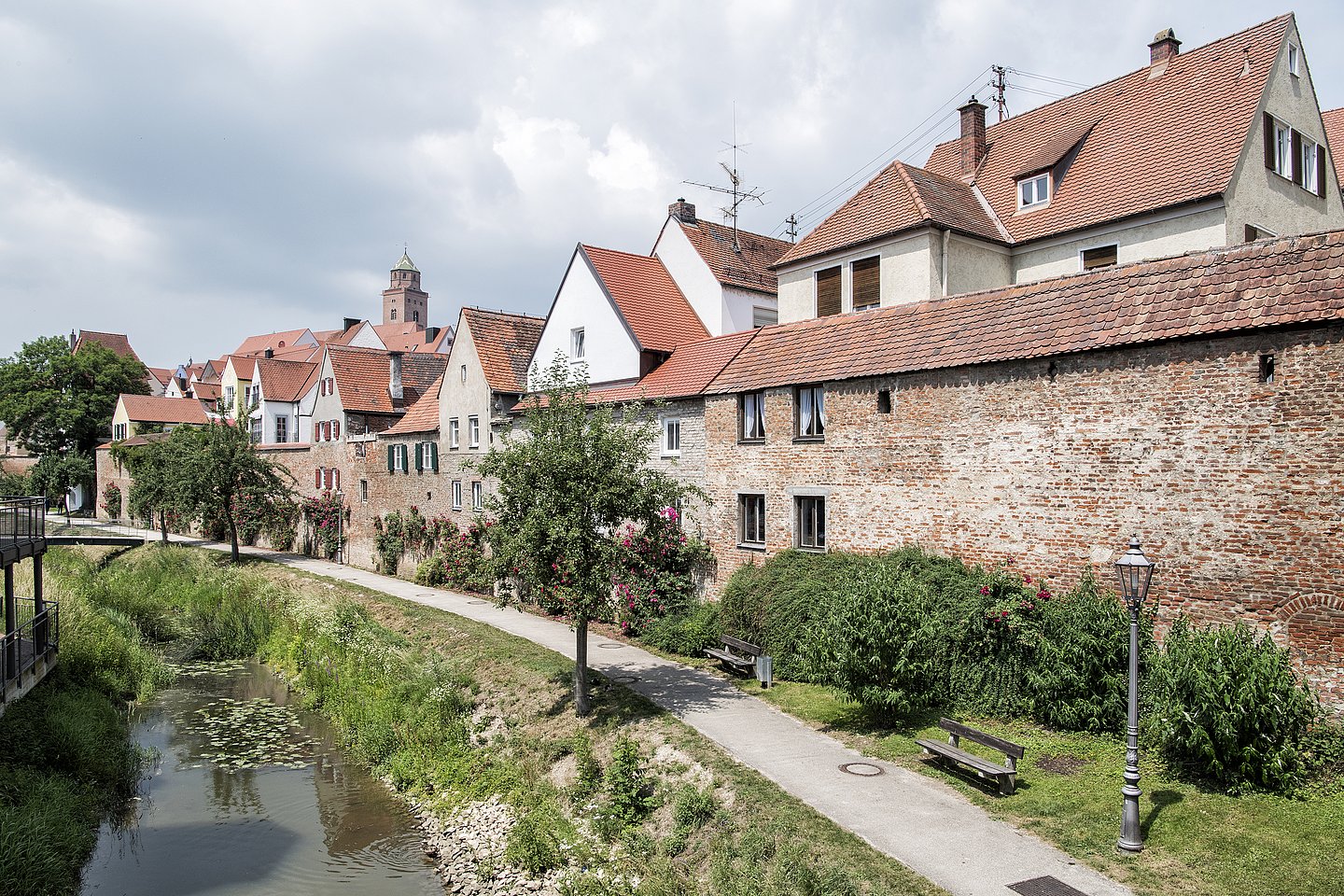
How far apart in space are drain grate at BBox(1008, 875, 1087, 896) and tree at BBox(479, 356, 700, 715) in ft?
26.3

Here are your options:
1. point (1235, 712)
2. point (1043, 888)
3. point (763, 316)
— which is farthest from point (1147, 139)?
point (1043, 888)

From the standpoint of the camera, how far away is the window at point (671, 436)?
2267 cm

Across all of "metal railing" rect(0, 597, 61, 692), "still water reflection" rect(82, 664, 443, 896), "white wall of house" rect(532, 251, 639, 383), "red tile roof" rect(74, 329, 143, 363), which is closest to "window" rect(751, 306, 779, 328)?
"white wall of house" rect(532, 251, 639, 383)

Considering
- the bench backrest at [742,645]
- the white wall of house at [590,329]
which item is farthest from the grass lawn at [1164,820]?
the white wall of house at [590,329]

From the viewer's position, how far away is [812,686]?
1645cm

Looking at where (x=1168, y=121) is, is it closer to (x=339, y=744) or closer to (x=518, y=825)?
(x=518, y=825)

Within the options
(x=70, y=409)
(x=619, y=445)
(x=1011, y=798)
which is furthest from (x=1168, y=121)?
(x=70, y=409)

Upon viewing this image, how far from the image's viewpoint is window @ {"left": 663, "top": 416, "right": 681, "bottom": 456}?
22.7m

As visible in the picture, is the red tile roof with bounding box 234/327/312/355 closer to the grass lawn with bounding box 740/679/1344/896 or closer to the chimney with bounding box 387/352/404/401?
the chimney with bounding box 387/352/404/401

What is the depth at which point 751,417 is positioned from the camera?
66.8 ft

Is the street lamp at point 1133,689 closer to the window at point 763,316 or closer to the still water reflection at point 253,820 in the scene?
the still water reflection at point 253,820

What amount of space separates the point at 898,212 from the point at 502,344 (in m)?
15.0

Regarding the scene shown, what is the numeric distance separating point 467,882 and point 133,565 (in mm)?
31194

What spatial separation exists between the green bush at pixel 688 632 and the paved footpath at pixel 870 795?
690mm
